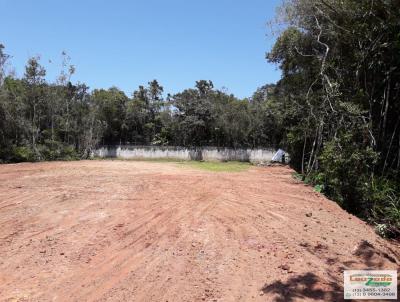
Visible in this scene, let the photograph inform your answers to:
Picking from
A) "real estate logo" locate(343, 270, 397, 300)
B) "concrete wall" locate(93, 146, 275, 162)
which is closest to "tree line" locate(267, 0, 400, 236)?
"real estate logo" locate(343, 270, 397, 300)

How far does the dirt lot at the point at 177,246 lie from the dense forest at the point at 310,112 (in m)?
1.24

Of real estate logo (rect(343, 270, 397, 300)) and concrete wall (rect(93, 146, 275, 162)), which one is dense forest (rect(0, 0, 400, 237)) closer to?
concrete wall (rect(93, 146, 275, 162))

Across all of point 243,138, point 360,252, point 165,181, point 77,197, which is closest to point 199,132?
point 243,138

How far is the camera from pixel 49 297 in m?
4.68

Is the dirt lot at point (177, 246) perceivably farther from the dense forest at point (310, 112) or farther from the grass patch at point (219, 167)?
the grass patch at point (219, 167)

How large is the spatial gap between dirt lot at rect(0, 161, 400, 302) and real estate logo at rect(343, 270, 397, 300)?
0.15 m

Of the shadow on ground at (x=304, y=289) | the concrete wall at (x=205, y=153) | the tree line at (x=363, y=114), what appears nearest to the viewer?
the shadow on ground at (x=304, y=289)

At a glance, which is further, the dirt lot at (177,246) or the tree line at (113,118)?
the tree line at (113,118)

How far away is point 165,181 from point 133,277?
6828 millimetres

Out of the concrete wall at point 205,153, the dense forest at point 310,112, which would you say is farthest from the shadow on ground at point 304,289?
the concrete wall at point 205,153

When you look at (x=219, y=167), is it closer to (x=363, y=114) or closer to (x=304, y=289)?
(x=363, y=114)

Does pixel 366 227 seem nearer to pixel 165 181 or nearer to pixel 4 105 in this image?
pixel 165 181

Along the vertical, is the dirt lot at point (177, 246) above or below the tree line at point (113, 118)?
below

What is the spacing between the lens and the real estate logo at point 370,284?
4.66 meters
